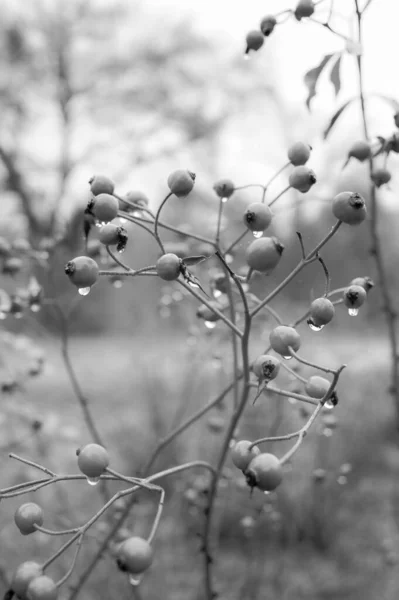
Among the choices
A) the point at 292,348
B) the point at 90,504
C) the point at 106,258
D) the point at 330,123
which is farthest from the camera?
the point at 90,504

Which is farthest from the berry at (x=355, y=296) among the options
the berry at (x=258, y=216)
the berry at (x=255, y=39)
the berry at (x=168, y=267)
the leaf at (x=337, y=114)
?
the berry at (x=255, y=39)

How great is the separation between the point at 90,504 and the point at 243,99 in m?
9.65

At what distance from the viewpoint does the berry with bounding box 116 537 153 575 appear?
639 mm

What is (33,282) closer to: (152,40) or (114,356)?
(114,356)

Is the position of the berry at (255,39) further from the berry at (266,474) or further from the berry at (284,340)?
the berry at (266,474)

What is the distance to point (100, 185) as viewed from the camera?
→ 90 centimetres

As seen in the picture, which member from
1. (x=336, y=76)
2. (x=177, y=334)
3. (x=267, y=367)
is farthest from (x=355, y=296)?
(x=177, y=334)

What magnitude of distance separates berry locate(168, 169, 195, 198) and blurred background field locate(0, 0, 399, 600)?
26 cm

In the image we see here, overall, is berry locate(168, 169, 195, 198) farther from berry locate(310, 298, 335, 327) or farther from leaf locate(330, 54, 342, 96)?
leaf locate(330, 54, 342, 96)

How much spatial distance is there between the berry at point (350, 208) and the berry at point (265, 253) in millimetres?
111

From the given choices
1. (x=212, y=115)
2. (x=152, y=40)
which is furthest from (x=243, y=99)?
(x=152, y=40)

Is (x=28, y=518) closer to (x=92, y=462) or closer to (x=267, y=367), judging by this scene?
(x=92, y=462)

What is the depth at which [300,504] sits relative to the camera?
3.51m

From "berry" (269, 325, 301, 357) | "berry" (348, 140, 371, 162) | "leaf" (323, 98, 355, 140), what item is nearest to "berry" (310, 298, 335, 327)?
"berry" (269, 325, 301, 357)
